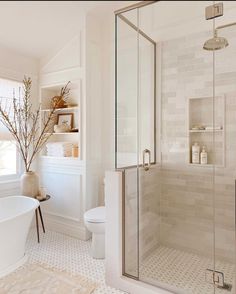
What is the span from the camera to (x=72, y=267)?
2432mm

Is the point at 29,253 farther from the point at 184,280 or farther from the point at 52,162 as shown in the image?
the point at 184,280

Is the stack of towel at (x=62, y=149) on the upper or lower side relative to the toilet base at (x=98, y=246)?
upper

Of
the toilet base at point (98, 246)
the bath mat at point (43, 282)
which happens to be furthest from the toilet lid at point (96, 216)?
the bath mat at point (43, 282)

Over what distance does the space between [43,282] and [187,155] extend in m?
1.86

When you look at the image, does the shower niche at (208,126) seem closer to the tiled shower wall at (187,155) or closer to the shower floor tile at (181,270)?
the tiled shower wall at (187,155)

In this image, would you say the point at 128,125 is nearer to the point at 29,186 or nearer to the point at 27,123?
the point at 29,186

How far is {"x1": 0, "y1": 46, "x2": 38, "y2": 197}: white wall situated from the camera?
3.18 metres

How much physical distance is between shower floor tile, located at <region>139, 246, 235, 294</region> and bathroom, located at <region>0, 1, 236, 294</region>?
0.01m

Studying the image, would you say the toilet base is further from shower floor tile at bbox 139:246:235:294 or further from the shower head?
the shower head

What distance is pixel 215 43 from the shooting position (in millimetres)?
2541

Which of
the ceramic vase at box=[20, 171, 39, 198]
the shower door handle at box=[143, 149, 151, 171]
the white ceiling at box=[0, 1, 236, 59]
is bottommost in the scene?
the ceramic vase at box=[20, 171, 39, 198]

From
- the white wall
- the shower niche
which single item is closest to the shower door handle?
the shower niche

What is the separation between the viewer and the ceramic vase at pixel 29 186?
303cm

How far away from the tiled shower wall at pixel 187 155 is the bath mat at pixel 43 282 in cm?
101
